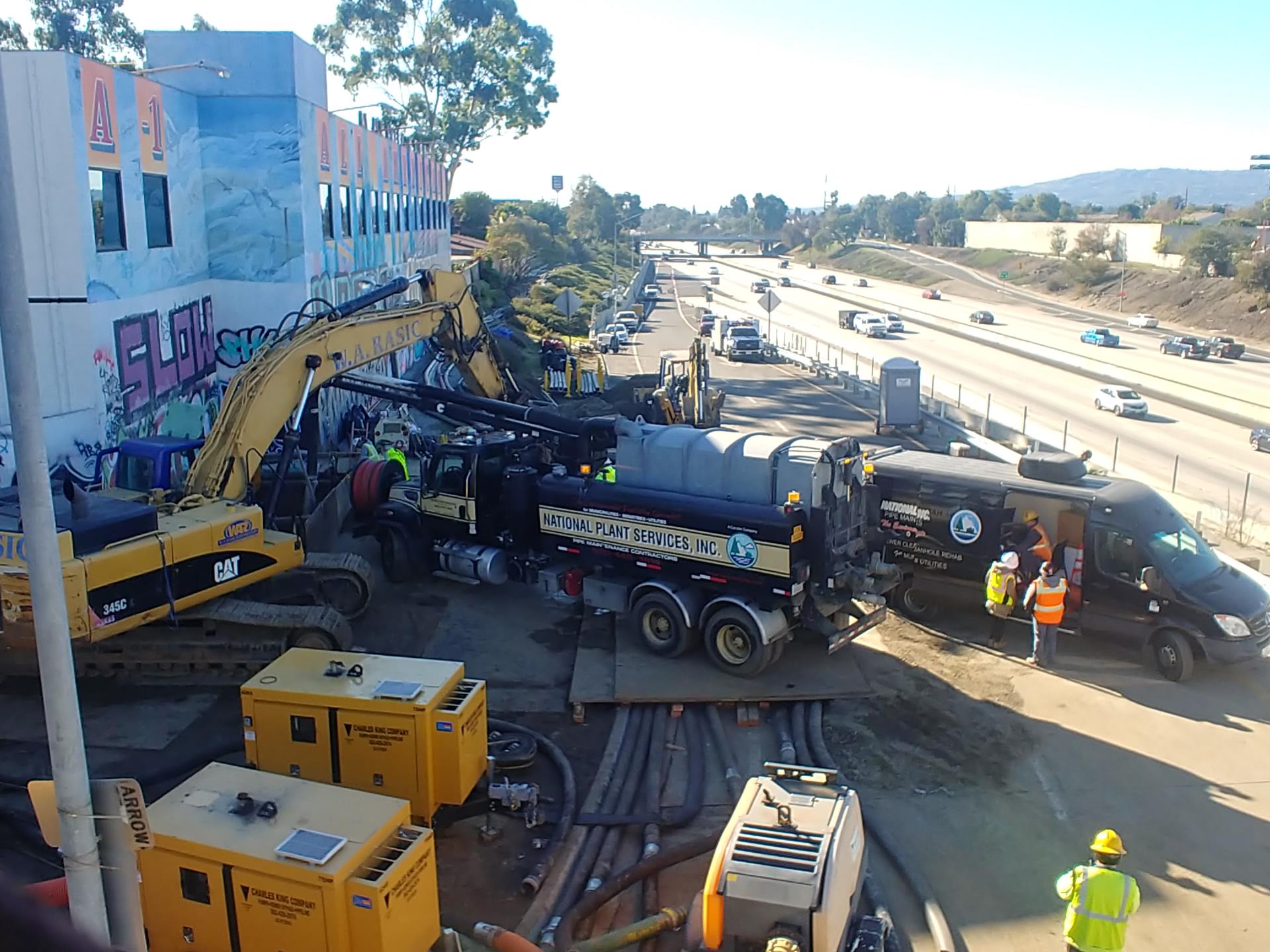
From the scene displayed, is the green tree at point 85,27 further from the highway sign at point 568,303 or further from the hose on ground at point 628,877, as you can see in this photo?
the hose on ground at point 628,877

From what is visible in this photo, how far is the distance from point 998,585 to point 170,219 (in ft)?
55.9

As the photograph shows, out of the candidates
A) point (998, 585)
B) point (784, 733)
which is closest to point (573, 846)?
point (784, 733)

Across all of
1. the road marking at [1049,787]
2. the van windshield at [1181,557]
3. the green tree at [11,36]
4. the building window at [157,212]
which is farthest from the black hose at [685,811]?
the green tree at [11,36]

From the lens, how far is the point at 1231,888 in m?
9.45

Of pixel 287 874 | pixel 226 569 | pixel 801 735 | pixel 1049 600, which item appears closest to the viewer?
pixel 287 874

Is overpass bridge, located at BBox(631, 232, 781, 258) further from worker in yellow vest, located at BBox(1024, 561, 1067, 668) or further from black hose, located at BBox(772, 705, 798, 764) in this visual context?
black hose, located at BBox(772, 705, 798, 764)

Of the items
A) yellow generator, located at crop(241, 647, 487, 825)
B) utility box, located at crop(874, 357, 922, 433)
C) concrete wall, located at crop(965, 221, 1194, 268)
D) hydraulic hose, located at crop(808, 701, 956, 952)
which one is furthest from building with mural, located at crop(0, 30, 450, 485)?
concrete wall, located at crop(965, 221, 1194, 268)

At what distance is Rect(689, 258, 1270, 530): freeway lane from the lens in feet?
86.5

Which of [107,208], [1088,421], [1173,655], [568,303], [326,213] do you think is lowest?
[1088,421]

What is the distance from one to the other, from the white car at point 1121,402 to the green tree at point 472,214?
62.1m

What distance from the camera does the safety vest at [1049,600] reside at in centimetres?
1380

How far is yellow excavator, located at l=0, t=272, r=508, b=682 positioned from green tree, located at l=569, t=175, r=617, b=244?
12399cm

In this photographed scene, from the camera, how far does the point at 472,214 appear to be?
9219 cm

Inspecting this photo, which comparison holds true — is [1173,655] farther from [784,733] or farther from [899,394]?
[899,394]
